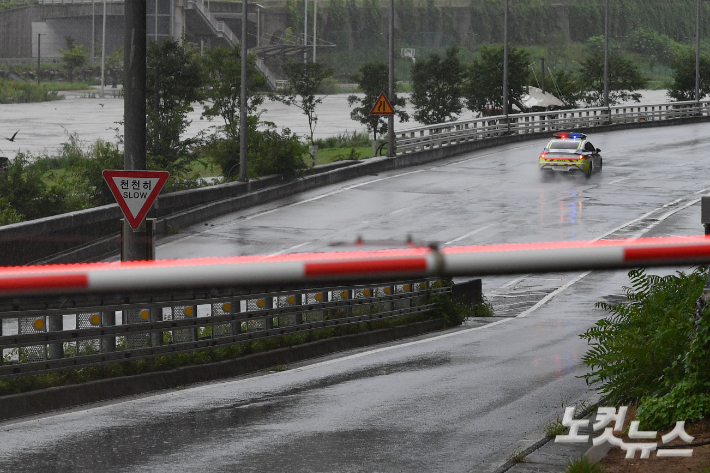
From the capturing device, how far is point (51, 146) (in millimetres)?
66000

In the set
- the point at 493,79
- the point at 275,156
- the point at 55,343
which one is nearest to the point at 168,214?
the point at 275,156

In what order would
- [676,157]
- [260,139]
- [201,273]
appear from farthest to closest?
1. [676,157]
2. [260,139]
3. [201,273]

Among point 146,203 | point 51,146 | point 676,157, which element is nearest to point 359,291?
point 146,203

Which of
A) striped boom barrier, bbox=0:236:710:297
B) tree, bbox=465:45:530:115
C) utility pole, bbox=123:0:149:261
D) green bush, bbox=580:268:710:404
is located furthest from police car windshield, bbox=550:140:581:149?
striped boom barrier, bbox=0:236:710:297

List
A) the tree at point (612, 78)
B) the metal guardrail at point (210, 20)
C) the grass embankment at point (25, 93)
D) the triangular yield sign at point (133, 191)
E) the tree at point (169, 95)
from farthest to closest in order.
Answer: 1. the grass embankment at point (25, 93)
2. the metal guardrail at point (210, 20)
3. the tree at point (612, 78)
4. the tree at point (169, 95)
5. the triangular yield sign at point (133, 191)

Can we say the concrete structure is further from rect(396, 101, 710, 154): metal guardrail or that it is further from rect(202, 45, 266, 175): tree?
rect(202, 45, 266, 175): tree

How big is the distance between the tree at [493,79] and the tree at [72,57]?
62.4 meters

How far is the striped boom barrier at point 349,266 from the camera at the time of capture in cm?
260

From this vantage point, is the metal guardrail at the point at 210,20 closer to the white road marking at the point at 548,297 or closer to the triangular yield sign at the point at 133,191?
the white road marking at the point at 548,297

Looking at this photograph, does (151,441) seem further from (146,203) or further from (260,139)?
(260,139)

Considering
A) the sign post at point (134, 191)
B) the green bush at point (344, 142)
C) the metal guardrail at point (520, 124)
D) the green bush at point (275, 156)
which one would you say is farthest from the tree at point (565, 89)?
the sign post at point (134, 191)

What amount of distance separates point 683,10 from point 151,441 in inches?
3475

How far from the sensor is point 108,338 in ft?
42.8

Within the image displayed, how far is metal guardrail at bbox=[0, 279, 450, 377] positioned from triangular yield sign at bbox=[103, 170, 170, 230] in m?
1.11
